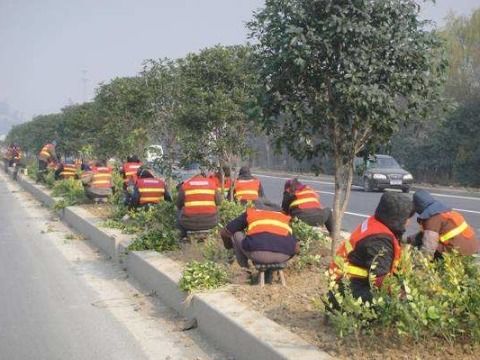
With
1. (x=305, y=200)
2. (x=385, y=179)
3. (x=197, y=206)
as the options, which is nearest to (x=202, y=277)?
(x=197, y=206)

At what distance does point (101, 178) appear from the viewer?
15.4 metres

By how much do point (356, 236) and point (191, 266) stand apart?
2.38 meters

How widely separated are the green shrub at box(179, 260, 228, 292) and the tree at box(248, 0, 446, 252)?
5.40 ft

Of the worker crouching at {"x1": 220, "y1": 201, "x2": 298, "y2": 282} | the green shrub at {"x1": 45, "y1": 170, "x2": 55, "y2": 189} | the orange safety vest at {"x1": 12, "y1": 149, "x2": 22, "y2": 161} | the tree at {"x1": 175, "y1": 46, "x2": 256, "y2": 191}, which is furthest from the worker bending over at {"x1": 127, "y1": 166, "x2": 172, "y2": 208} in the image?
the orange safety vest at {"x1": 12, "y1": 149, "x2": 22, "y2": 161}

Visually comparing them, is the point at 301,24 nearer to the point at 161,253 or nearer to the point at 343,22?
the point at 343,22

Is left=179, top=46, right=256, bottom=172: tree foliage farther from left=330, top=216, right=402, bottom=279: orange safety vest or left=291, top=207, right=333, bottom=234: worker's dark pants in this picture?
left=330, top=216, right=402, bottom=279: orange safety vest

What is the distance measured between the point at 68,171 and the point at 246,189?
1087cm

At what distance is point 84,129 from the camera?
21391mm

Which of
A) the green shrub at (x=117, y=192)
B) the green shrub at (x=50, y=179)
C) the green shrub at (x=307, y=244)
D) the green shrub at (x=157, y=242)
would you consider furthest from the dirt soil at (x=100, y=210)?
the green shrub at (x=50, y=179)

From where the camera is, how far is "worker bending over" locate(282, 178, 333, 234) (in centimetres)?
914

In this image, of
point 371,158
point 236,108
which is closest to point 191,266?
point 371,158

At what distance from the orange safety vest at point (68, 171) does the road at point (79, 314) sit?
9145 millimetres

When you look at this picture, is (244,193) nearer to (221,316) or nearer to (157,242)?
(157,242)

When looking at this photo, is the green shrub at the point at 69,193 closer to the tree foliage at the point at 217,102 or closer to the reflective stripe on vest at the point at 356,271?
the tree foliage at the point at 217,102
